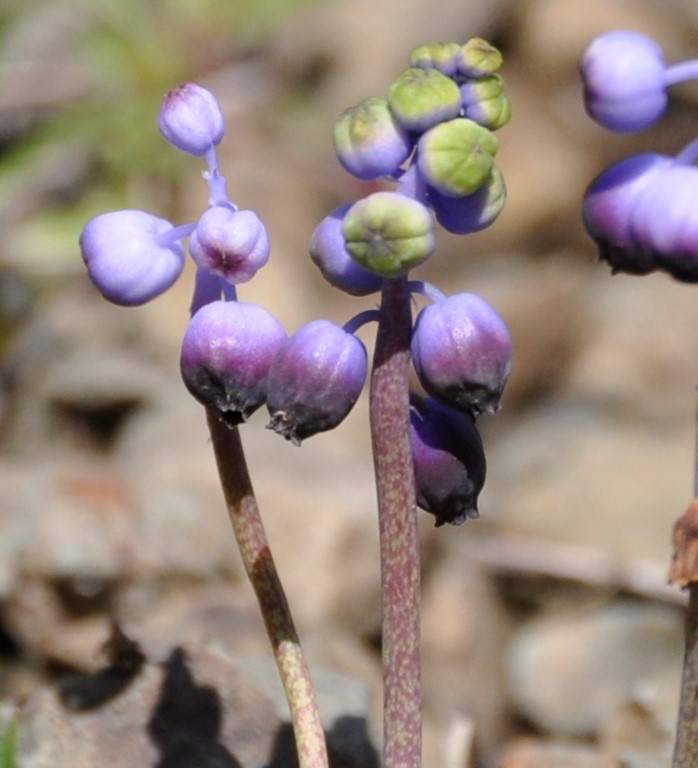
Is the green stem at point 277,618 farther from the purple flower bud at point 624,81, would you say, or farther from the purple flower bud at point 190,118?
the purple flower bud at point 624,81

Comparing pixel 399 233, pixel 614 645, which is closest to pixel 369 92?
pixel 614 645

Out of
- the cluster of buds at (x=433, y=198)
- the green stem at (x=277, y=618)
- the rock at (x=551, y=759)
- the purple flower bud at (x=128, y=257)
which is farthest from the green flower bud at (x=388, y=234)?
the rock at (x=551, y=759)

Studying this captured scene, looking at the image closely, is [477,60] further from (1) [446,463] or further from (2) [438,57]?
(1) [446,463]

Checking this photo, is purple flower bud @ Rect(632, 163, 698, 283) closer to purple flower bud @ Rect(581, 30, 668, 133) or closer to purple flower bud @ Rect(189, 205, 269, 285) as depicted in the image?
purple flower bud @ Rect(581, 30, 668, 133)

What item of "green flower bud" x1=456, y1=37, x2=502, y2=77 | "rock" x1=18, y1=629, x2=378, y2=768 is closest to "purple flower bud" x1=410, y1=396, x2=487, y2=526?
"green flower bud" x1=456, y1=37, x2=502, y2=77

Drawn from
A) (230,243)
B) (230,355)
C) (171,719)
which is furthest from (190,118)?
(171,719)

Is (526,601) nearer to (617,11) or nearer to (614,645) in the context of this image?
(614,645)
